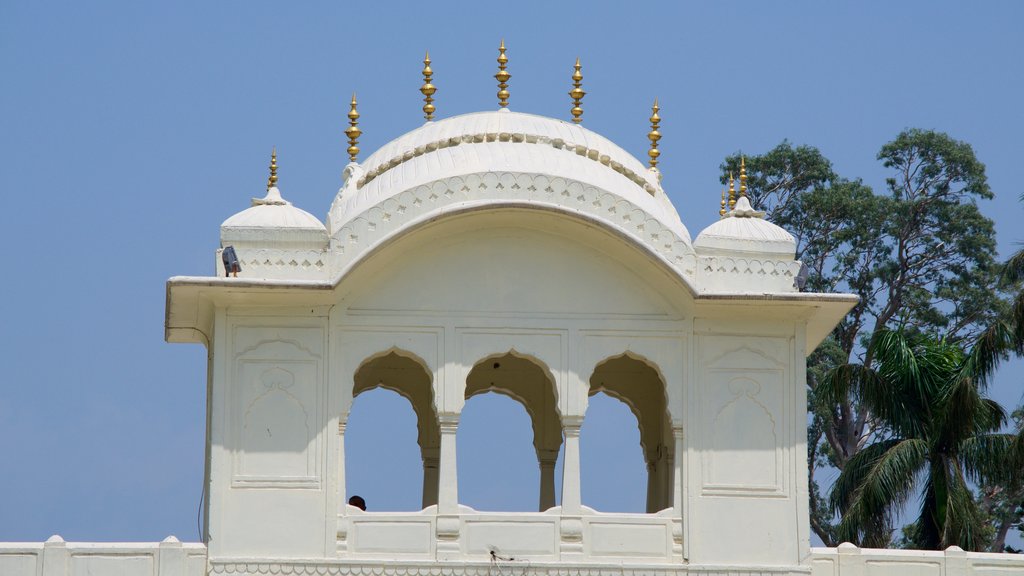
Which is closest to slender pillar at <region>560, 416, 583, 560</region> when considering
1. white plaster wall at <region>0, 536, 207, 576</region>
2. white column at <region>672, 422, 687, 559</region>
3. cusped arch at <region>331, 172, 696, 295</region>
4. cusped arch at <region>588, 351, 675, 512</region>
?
white column at <region>672, 422, 687, 559</region>

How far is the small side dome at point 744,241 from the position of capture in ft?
63.6

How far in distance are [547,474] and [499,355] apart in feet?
9.57

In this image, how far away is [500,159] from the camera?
19.8 m

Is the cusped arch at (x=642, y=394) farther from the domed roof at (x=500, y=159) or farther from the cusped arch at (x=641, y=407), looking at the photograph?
the domed roof at (x=500, y=159)

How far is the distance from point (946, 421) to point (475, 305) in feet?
26.5

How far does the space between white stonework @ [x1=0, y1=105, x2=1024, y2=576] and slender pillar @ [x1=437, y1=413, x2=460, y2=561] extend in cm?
2

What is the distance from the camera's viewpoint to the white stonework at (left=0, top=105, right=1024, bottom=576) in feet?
61.2

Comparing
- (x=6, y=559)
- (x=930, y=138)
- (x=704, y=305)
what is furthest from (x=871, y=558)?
(x=930, y=138)

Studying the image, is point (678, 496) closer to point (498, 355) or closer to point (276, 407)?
point (498, 355)

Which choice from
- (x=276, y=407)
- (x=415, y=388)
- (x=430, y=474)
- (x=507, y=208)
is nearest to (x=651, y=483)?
(x=430, y=474)

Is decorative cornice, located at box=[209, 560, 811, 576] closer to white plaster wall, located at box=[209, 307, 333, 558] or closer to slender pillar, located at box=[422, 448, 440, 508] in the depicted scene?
white plaster wall, located at box=[209, 307, 333, 558]

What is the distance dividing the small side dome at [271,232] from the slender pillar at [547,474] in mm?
3898

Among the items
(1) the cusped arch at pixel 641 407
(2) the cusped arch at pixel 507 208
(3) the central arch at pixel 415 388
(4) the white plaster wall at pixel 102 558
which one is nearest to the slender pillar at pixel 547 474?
(1) the cusped arch at pixel 641 407

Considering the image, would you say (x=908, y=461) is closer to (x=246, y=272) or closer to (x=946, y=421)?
(x=946, y=421)
